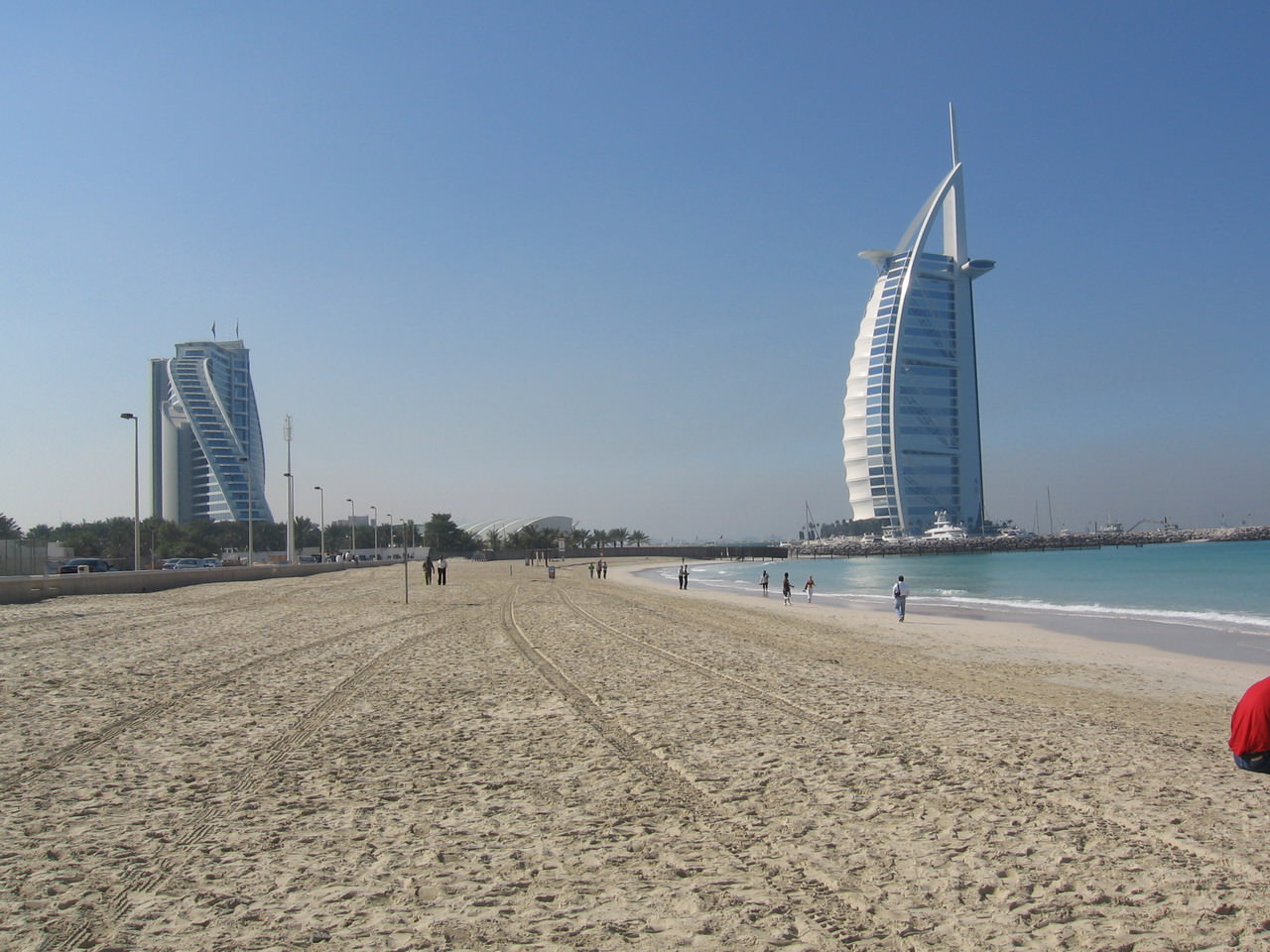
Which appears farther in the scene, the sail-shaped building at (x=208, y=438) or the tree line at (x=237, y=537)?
the sail-shaped building at (x=208, y=438)

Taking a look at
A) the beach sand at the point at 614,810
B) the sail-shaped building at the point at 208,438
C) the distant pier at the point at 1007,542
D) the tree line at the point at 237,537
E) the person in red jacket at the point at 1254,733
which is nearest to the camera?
the beach sand at the point at 614,810

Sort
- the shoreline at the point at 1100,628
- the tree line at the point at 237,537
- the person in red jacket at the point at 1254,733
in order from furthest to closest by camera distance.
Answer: the tree line at the point at 237,537
the shoreline at the point at 1100,628
the person in red jacket at the point at 1254,733

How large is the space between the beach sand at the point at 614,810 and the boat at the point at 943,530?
122 meters

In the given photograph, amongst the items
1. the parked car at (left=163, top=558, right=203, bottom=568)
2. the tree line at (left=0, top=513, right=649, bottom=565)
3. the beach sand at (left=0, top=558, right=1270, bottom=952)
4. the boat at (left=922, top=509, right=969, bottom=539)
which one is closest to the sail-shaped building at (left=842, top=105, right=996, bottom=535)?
the boat at (left=922, top=509, right=969, bottom=539)

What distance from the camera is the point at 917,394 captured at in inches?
5030

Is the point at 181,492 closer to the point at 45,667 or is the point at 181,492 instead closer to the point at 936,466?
the point at 936,466

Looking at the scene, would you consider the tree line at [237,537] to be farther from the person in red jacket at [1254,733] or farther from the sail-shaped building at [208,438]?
the person in red jacket at [1254,733]

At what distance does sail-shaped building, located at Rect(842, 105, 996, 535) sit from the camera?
125625 millimetres

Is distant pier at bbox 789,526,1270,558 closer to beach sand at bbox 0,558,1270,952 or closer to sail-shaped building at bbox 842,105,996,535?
sail-shaped building at bbox 842,105,996,535

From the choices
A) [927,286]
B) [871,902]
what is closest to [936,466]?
[927,286]

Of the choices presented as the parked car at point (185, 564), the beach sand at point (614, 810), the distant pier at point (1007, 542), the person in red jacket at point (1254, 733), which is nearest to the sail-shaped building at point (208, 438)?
the distant pier at point (1007, 542)

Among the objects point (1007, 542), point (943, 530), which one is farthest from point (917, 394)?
point (1007, 542)

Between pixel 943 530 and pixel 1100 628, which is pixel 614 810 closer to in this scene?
pixel 1100 628

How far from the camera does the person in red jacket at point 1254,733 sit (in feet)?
20.1
